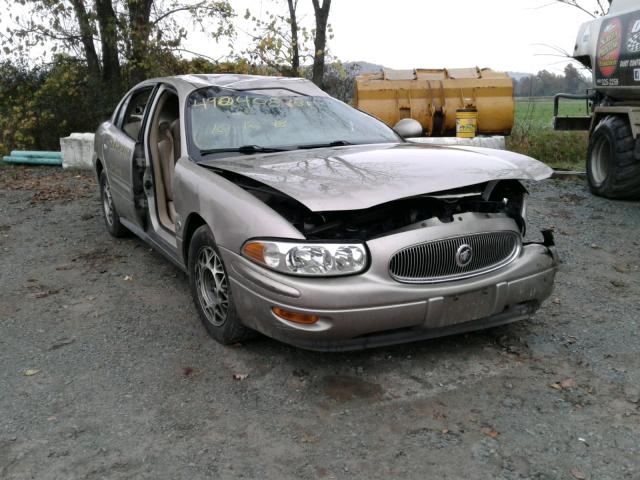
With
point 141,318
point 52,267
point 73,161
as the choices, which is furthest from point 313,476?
point 73,161

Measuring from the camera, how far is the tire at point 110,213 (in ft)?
21.0

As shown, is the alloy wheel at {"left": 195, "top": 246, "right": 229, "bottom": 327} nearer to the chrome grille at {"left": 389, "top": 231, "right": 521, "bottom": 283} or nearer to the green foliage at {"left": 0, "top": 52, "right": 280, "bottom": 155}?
the chrome grille at {"left": 389, "top": 231, "right": 521, "bottom": 283}

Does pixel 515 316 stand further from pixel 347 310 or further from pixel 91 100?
pixel 91 100

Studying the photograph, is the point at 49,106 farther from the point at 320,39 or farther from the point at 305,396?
the point at 305,396

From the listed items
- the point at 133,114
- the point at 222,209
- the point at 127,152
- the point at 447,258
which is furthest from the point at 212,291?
the point at 133,114

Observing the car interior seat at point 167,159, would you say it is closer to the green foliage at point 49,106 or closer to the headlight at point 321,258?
the headlight at point 321,258

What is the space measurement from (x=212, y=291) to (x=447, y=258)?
59.7 inches

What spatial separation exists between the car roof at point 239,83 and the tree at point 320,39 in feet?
28.8

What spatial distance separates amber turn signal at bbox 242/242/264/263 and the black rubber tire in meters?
6.19

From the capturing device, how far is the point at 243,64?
508 inches

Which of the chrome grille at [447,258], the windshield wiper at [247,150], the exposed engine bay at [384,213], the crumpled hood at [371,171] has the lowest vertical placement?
the chrome grille at [447,258]

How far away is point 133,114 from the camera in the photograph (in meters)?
6.09

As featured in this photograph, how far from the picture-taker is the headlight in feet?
10.3

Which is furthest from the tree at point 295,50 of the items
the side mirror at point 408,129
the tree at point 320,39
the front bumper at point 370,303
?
the front bumper at point 370,303
